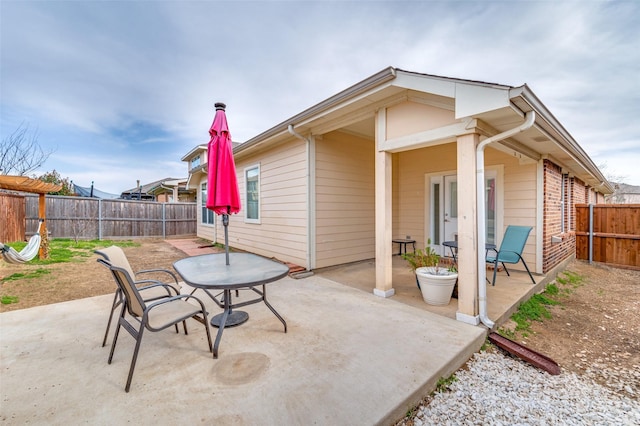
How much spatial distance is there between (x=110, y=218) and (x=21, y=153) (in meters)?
3.66

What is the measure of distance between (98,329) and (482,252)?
166 inches

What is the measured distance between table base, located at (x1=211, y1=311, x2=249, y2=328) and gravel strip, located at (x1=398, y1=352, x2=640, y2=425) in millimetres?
1865

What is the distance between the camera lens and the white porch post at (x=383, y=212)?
3.59 metres

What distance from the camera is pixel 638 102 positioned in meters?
8.44

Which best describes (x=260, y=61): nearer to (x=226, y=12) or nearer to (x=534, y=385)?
(x=226, y=12)

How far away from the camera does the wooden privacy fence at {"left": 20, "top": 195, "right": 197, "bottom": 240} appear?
9.52 meters

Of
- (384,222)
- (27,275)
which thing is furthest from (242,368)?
(27,275)

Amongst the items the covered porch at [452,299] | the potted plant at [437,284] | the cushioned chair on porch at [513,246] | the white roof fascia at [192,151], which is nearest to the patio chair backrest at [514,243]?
the cushioned chair on porch at [513,246]

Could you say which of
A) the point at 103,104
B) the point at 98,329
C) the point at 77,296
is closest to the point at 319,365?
the point at 98,329

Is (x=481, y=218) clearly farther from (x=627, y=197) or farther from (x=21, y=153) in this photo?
(x=627, y=197)

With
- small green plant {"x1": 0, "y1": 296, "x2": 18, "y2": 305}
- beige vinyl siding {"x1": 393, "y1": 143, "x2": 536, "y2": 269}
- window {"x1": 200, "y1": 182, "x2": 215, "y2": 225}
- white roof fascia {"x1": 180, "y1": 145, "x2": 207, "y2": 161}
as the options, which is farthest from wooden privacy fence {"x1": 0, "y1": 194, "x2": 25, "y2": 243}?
beige vinyl siding {"x1": 393, "y1": 143, "x2": 536, "y2": 269}

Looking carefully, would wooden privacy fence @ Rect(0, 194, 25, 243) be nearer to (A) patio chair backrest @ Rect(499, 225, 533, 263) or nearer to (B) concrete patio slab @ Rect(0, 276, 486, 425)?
(B) concrete patio slab @ Rect(0, 276, 486, 425)

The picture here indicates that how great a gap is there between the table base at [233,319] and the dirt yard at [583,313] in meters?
2.44

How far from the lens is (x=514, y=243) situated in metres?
4.28
